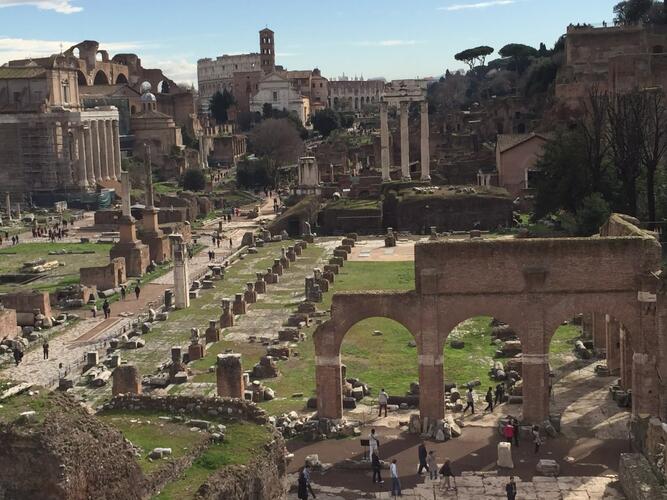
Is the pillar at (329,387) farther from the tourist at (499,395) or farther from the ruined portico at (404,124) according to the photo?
the ruined portico at (404,124)

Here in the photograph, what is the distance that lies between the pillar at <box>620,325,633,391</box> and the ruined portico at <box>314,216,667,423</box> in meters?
0.36

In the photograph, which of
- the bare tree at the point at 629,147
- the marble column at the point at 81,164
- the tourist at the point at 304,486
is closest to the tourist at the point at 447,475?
the tourist at the point at 304,486

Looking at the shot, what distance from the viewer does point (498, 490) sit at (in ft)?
57.9

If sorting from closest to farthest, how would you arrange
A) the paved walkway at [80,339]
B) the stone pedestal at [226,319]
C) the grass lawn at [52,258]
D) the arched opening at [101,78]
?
the paved walkway at [80,339]
the stone pedestal at [226,319]
the grass lawn at [52,258]
the arched opening at [101,78]

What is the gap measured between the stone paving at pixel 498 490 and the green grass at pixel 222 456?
81.3 inches

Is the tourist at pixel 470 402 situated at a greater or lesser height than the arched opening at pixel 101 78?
lesser

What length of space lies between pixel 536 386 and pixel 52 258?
3666 cm

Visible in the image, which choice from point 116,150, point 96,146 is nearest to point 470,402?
point 96,146

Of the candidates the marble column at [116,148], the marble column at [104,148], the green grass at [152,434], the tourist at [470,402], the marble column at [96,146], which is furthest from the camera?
the marble column at [116,148]

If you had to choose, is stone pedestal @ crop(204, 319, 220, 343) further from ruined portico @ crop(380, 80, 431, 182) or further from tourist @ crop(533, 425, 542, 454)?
ruined portico @ crop(380, 80, 431, 182)

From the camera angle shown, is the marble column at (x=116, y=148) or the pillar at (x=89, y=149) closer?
the pillar at (x=89, y=149)

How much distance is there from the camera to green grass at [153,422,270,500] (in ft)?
45.6

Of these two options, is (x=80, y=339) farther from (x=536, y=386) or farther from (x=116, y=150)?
(x=116, y=150)

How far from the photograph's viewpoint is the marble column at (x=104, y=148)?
278 feet
